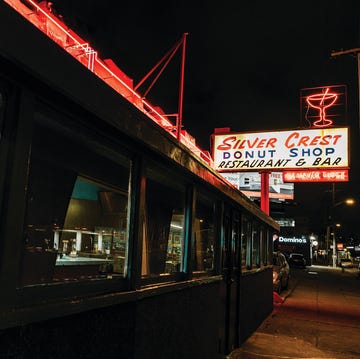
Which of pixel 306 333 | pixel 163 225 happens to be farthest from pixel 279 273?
pixel 163 225

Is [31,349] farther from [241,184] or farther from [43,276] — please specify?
[241,184]

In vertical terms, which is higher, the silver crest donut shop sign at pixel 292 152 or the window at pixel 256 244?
the silver crest donut shop sign at pixel 292 152

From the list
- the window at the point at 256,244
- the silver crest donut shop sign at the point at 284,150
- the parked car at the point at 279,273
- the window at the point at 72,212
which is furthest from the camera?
the silver crest donut shop sign at the point at 284,150

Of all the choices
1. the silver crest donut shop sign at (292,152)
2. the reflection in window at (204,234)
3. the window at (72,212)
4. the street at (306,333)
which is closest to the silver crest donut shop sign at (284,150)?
the silver crest donut shop sign at (292,152)

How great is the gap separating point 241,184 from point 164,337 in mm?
→ 38133

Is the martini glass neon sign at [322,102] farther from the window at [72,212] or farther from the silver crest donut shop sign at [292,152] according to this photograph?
the window at [72,212]

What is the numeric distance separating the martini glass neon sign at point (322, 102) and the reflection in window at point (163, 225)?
14.9 meters

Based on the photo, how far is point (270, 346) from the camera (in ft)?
25.0

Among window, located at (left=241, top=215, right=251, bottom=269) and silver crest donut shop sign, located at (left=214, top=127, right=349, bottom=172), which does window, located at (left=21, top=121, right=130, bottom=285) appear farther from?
silver crest donut shop sign, located at (left=214, top=127, right=349, bottom=172)

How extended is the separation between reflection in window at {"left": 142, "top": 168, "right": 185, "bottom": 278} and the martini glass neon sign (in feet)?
48.8

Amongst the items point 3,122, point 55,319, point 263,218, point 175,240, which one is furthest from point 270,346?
point 3,122

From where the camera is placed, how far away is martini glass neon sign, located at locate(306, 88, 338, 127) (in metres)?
18.2

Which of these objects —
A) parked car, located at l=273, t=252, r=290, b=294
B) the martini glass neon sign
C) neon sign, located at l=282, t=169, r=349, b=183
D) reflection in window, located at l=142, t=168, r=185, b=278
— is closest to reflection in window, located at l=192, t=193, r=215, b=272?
reflection in window, located at l=142, t=168, r=185, b=278

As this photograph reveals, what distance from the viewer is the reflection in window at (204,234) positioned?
5.32m
